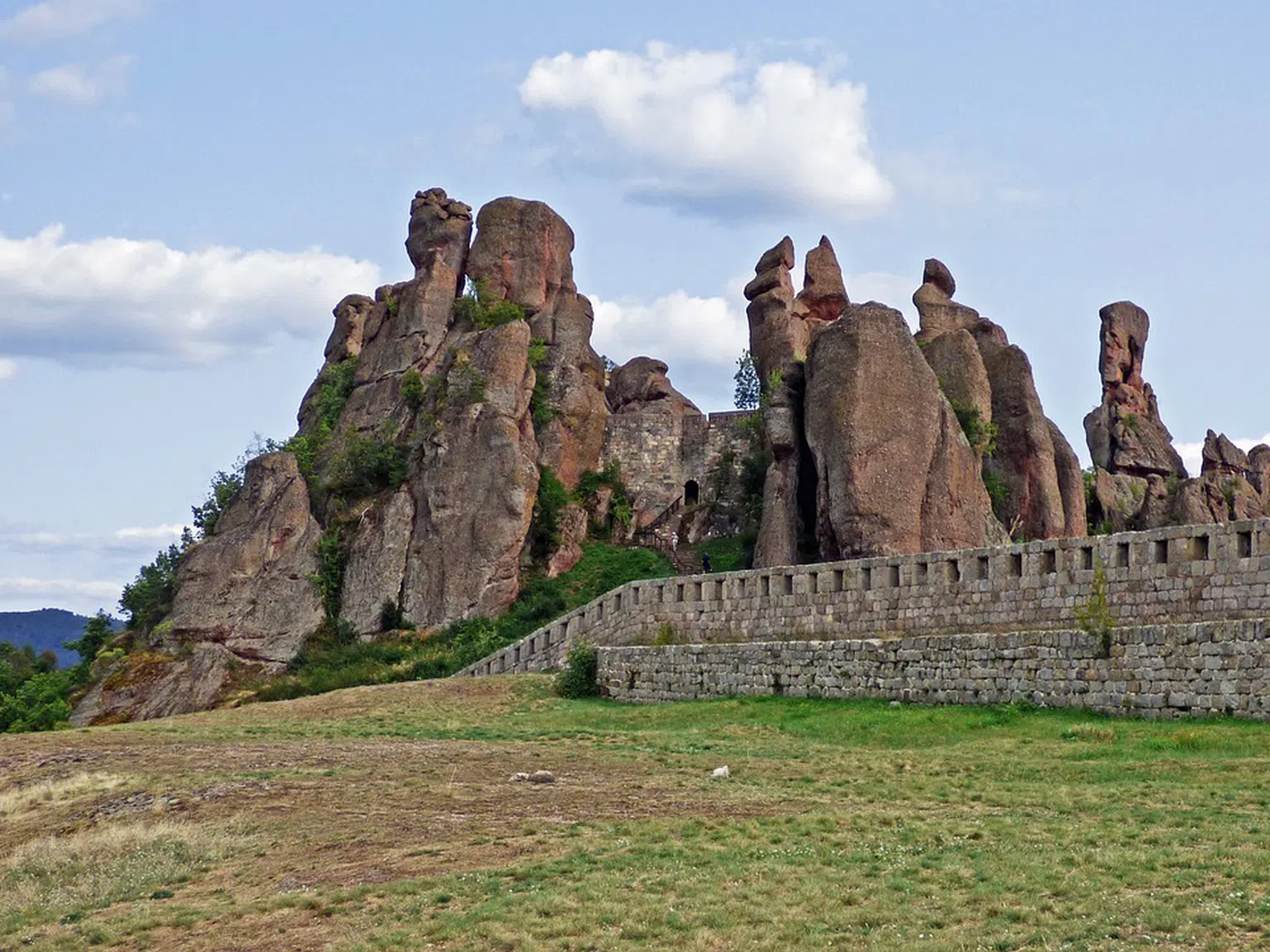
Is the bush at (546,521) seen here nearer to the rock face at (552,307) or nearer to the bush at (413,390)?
the rock face at (552,307)

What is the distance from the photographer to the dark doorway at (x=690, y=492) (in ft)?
202

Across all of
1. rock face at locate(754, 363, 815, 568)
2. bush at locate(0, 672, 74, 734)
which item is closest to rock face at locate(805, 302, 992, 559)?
rock face at locate(754, 363, 815, 568)

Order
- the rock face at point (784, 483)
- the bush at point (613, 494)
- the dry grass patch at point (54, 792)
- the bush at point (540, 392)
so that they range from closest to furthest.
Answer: the dry grass patch at point (54, 792)
the rock face at point (784, 483)
the bush at point (540, 392)
the bush at point (613, 494)

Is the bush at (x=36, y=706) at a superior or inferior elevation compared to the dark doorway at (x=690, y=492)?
inferior

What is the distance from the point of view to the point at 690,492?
6169 centimetres

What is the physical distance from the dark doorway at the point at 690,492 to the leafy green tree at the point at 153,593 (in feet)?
62.2

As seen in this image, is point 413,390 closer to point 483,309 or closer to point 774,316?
point 483,309

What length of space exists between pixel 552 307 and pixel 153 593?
1835 cm

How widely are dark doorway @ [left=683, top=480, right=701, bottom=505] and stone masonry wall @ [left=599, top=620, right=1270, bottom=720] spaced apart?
79.7 feet

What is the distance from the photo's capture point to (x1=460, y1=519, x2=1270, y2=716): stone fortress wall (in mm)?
25703

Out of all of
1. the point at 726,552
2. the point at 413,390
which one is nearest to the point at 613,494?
the point at 726,552

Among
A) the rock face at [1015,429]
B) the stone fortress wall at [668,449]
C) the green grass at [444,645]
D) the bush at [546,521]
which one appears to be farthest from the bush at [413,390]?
the rock face at [1015,429]

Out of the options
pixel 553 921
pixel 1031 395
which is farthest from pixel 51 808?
pixel 1031 395

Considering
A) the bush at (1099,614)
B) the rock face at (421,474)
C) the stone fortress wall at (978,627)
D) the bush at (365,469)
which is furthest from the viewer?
the bush at (365,469)
